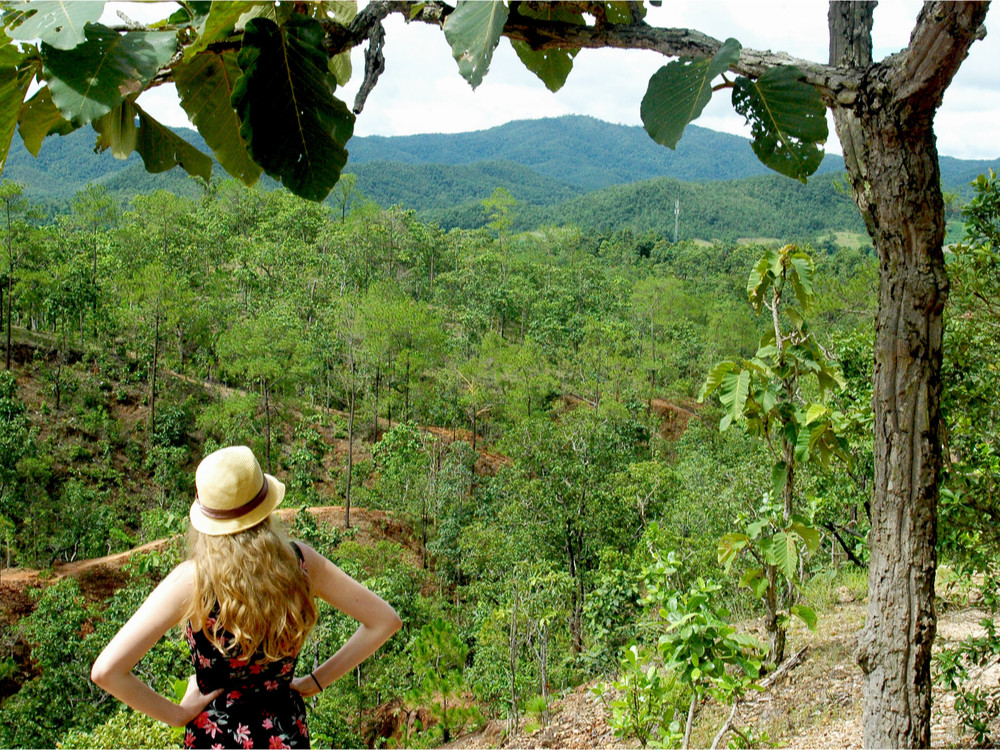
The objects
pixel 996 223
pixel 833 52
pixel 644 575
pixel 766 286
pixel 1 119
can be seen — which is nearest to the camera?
pixel 1 119

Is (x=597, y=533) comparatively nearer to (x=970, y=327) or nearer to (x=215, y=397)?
(x=970, y=327)

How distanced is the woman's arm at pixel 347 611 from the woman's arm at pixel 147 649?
134 mm

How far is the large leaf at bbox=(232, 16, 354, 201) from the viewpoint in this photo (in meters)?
0.32

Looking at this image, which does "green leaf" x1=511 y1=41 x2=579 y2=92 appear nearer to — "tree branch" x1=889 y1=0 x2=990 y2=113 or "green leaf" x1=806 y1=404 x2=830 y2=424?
"tree branch" x1=889 y1=0 x2=990 y2=113

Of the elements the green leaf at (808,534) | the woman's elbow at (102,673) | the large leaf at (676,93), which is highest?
the large leaf at (676,93)

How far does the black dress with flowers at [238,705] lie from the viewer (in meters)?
0.86

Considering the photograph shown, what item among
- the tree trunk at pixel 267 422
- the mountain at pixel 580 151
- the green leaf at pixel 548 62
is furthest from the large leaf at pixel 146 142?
the mountain at pixel 580 151

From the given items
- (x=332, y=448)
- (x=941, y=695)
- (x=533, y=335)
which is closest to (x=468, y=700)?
(x=941, y=695)

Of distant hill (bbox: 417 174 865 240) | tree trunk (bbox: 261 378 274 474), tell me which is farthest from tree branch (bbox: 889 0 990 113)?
distant hill (bbox: 417 174 865 240)

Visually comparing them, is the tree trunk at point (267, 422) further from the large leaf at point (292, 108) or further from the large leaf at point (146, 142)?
the large leaf at point (292, 108)

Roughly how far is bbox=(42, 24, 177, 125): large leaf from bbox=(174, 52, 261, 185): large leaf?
6cm

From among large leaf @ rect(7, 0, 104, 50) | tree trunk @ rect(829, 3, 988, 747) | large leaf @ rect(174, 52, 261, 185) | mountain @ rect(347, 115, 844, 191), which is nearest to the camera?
large leaf @ rect(7, 0, 104, 50)

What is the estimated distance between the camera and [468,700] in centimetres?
946

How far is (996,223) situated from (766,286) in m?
1.35
